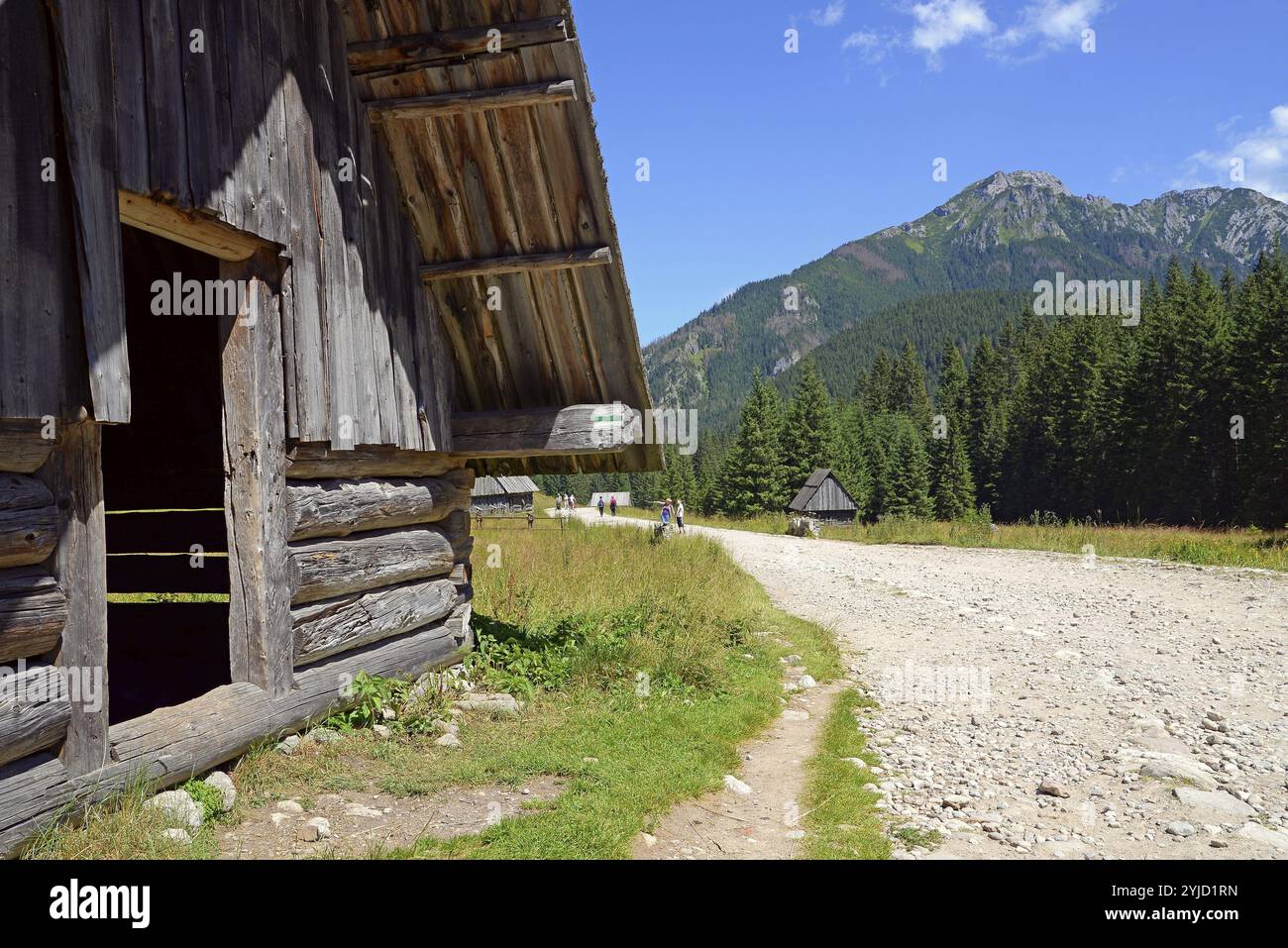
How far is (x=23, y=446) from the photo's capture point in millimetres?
3621

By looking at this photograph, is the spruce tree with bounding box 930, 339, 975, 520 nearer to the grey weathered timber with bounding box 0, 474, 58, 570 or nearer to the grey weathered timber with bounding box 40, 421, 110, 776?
the grey weathered timber with bounding box 40, 421, 110, 776

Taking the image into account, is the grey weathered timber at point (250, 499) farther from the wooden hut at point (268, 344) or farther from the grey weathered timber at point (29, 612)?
the grey weathered timber at point (29, 612)

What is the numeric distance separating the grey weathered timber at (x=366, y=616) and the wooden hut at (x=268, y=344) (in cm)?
3

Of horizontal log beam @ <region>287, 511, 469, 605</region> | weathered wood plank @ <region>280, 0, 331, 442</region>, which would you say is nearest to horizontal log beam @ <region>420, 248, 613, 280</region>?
weathered wood plank @ <region>280, 0, 331, 442</region>

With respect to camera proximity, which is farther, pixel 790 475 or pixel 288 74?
pixel 790 475

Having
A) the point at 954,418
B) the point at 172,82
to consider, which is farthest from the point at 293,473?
the point at 954,418

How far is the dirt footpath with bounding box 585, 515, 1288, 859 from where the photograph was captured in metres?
4.80

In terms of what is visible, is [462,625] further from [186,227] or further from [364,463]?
[186,227]

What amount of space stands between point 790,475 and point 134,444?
56.8 meters

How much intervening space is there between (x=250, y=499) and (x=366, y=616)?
1.55 m

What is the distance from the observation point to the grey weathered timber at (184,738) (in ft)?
11.5

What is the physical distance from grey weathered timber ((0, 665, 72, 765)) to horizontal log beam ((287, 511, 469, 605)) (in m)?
1.85
